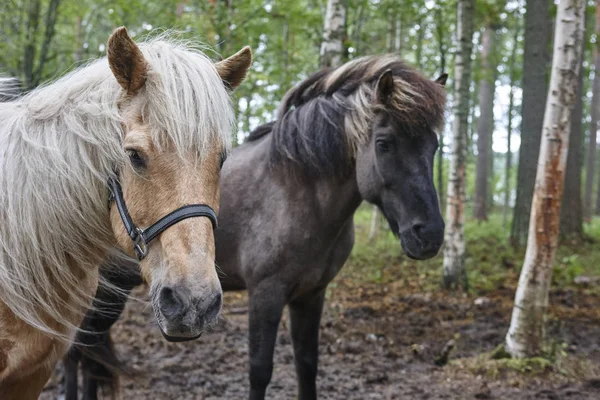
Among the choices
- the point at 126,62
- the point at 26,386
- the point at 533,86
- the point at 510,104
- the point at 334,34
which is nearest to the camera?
the point at 126,62

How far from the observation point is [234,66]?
2.44m

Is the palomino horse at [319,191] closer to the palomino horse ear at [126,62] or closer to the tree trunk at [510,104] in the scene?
the palomino horse ear at [126,62]

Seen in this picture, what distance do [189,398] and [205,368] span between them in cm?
67

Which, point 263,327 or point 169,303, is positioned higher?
point 169,303

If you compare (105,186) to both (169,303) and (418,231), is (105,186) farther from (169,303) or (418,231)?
(418,231)

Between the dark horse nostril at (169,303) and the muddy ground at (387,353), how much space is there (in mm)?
1885

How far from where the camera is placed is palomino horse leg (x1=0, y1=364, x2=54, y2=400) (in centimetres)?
227

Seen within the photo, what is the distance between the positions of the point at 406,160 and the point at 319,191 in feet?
2.05

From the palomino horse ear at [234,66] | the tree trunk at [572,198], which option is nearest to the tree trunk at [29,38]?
the palomino horse ear at [234,66]

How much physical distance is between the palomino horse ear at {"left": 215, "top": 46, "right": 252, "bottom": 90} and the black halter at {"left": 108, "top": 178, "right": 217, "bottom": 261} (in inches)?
26.6

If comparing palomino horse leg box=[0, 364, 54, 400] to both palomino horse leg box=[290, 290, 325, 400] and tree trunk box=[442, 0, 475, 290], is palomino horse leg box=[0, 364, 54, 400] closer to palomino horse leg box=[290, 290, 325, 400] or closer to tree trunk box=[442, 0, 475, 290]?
palomino horse leg box=[290, 290, 325, 400]

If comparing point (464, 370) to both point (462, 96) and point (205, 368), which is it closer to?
point (205, 368)

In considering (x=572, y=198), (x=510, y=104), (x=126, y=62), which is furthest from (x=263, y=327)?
(x=510, y=104)

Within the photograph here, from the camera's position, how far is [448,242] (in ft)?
26.3
